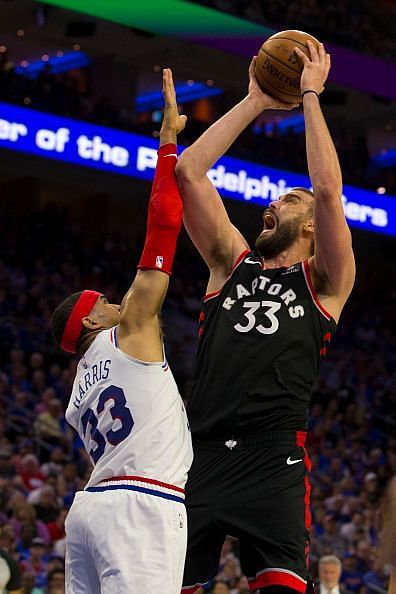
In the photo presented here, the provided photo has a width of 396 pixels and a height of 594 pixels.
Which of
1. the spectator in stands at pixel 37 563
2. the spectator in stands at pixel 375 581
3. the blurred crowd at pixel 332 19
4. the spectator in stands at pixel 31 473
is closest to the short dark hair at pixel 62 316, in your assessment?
the spectator in stands at pixel 37 563

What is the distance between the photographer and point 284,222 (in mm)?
4637

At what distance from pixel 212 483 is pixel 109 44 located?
20.7 m

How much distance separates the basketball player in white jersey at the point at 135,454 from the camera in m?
3.90

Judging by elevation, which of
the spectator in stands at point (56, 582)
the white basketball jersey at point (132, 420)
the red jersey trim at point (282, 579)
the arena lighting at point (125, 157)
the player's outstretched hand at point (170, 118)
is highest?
the arena lighting at point (125, 157)

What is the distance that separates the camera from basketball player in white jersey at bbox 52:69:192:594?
3.90 meters

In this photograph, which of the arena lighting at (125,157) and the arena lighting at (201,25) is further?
the arena lighting at (201,25)

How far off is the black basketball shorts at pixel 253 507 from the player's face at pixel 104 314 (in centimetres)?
64

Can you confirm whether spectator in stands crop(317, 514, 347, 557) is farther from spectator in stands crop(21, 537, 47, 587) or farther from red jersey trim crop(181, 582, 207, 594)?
red jersey trim crop(181, 582, 207, 594)

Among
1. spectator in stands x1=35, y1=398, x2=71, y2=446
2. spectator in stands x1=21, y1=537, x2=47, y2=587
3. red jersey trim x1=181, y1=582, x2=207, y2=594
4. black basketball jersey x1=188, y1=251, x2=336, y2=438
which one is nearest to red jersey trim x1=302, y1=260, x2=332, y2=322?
black basketball jersey x1=188, y1=251, x2=336, y2=438

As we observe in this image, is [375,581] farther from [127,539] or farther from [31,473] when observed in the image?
[127,539]

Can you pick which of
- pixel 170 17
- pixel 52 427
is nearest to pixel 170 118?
pixel 52 427

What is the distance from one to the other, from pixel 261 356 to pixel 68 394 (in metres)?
10.8

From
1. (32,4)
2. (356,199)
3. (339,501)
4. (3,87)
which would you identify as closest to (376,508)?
(339,501)

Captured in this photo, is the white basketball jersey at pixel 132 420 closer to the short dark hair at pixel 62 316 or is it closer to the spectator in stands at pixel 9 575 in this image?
the short dark hair at pixel 62 316
